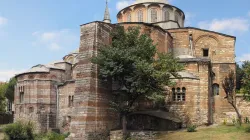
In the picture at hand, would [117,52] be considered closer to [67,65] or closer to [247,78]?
[247,78]

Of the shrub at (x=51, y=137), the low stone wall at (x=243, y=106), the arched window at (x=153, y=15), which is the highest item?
the arched window at (x=153, y=15)

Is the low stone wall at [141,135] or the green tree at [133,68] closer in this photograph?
the green tree at [133,68]

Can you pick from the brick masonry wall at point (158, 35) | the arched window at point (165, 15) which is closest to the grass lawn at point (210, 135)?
the brick masonry wall at point (158, 35)

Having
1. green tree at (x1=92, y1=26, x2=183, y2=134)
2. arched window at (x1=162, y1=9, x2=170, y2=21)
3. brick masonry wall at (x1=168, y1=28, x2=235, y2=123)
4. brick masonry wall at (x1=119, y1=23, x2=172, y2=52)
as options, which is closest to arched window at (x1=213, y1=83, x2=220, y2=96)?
brick masonry wall at (x1=168, y1=28, x2=235, y2=123)

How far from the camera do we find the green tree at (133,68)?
20156 millimetres

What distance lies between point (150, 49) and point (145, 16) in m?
14.7

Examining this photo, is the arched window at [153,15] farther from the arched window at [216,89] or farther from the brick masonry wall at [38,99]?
the brick masonry wall at [38,99]

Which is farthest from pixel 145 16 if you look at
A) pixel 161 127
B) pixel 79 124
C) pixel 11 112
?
pixel 11 112

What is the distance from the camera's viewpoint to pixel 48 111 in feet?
100

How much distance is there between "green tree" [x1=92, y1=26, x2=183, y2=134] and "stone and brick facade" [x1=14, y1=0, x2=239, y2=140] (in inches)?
47.9

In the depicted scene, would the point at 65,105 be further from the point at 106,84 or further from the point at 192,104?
the point at 192,104

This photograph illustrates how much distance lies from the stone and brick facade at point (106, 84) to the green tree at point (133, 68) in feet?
3.99

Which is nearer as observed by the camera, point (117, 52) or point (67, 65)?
point (117, 52)

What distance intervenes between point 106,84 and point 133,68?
2.92 meters
